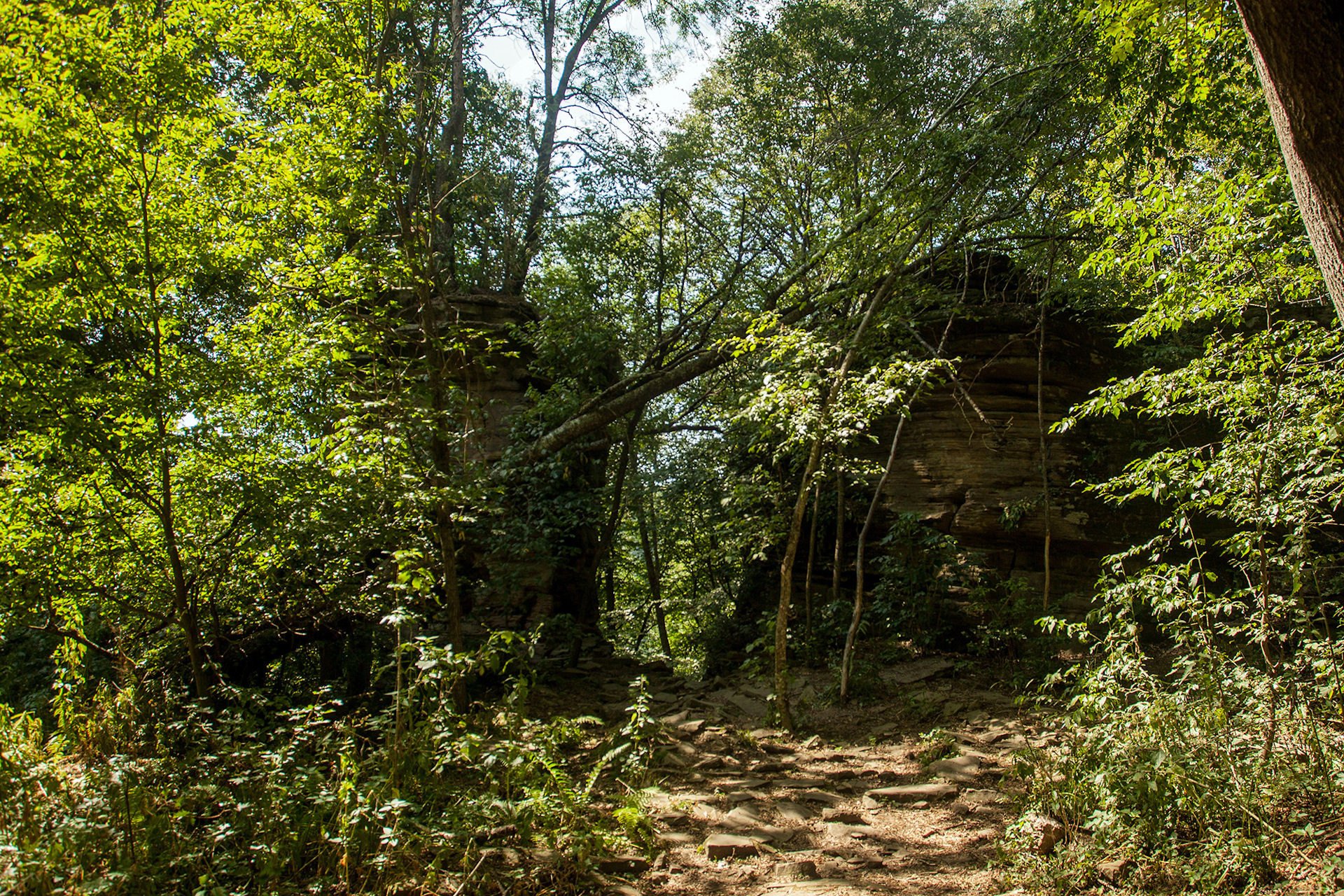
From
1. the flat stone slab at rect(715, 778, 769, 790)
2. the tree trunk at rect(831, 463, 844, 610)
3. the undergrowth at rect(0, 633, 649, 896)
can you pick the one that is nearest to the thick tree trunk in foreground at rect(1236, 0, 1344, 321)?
the undergrowth at rect(0, 633, 649, 896)

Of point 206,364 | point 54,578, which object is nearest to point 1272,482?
point 206,364

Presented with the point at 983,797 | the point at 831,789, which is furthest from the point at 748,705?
the point at 983,797

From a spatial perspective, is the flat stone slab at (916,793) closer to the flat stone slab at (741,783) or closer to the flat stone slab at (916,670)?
the flat stone slab at (741,783)

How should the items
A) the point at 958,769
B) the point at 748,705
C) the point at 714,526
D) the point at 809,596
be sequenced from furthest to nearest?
the point at 714,526
the point at 809,596
the point at 748,705
the point at 958,769

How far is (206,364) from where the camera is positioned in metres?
4.56

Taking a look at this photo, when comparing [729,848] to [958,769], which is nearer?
Answer: [729,848]

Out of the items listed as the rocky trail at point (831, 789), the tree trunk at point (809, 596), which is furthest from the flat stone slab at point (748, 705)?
the tree trunk at point (809, 596)

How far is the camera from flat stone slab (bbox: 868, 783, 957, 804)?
483 centimetres

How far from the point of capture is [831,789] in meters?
5.32

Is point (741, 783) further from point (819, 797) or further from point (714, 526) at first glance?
point (714, 526)

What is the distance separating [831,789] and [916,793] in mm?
654

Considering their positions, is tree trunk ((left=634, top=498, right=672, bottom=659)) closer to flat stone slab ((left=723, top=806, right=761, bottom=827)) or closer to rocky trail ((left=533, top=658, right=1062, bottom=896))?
rocky trail ((left=533, top=658, right=1062, bottom=896))

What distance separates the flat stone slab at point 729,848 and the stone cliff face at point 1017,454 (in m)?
5.82

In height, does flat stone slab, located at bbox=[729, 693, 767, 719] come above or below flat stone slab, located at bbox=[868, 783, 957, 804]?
above
